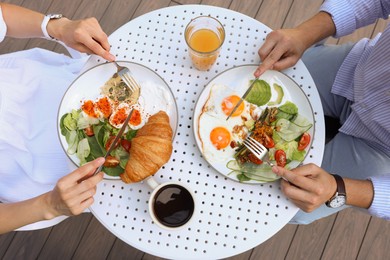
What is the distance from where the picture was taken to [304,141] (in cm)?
104

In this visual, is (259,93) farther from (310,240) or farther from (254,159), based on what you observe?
(310,240)

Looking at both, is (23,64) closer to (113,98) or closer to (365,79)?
(113,98)

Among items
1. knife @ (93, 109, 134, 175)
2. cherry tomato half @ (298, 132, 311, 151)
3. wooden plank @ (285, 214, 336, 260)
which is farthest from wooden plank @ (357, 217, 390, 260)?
knife @ (93, 109, 134, 175)

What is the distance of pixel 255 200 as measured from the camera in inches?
41.1

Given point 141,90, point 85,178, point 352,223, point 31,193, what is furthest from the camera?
point 352,223

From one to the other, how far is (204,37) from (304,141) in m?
0.44

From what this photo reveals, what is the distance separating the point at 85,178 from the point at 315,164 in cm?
66

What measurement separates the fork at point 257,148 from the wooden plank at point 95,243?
40.6 inches

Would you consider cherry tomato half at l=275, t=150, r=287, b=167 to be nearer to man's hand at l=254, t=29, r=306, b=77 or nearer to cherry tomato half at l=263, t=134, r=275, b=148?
cherry tomato half at l=263, t=134, r=275, b=148

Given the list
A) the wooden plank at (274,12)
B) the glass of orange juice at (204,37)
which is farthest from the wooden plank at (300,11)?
the glass of orange juice at (204,37)

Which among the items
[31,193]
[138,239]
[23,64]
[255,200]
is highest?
[255,200]

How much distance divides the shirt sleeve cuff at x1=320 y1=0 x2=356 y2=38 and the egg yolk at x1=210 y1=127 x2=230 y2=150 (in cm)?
53

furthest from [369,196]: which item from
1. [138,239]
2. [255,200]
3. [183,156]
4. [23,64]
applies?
→ [23,64]

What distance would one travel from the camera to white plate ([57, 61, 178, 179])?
1094 mm
